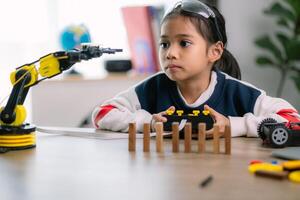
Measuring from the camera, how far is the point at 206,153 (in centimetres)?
91

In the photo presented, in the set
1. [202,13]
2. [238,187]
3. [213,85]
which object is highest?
[202,13]

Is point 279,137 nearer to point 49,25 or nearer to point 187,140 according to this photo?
point 187,140

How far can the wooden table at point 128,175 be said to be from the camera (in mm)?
609

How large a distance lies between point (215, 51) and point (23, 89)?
2.02 feet

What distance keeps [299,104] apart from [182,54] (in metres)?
2.10

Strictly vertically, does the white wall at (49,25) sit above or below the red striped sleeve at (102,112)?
above

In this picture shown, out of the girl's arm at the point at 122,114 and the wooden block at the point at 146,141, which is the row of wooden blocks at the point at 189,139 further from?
the girl's arm at the point at 122,114

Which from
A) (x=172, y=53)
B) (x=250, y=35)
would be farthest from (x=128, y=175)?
(x=250, y=35)

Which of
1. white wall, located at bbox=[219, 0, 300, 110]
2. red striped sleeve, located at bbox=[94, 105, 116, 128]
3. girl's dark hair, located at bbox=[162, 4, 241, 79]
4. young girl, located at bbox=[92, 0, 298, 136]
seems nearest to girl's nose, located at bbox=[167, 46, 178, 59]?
young girl, located at bbox=[92, 0, 298, 136]

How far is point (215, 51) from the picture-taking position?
1.38 meters

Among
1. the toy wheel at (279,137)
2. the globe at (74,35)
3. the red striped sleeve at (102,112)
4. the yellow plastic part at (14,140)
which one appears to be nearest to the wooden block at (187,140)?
the toy wheel at (279,137)

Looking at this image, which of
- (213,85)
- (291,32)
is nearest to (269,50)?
(291,32)

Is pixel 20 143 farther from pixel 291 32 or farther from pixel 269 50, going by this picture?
pixel 291 32

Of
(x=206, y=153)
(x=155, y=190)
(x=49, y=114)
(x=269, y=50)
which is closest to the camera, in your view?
(x=155, y=190)
